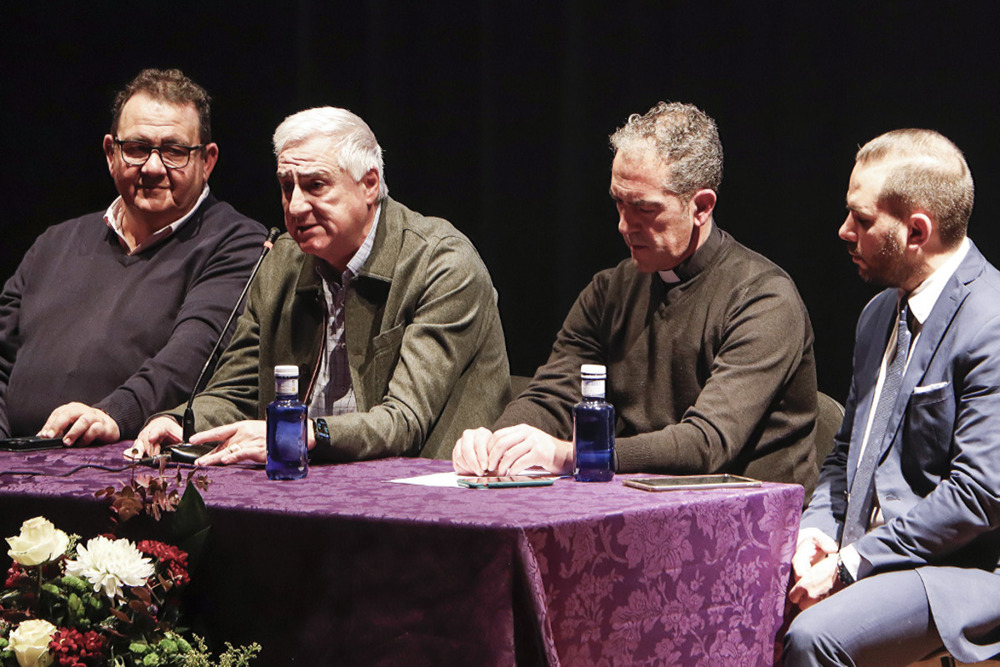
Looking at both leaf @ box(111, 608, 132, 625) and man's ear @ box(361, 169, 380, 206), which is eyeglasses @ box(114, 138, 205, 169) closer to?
man's ear @ box(361, 169, 380, 206)

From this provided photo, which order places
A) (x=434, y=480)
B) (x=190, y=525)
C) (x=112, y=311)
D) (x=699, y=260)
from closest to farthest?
1. (x=190, y=525)
2. (x=434, y=480)
3. (x=699, y=260)
4. (x=112, y=311)

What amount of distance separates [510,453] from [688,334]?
2.19 ft

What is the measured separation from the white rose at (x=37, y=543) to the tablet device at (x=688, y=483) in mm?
935

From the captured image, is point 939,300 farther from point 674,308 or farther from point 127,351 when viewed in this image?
point 127,351

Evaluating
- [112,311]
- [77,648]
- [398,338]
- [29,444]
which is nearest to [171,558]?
[77,648]

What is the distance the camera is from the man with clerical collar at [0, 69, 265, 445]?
3.32 m

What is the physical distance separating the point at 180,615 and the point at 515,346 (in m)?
1.93

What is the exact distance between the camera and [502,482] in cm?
209

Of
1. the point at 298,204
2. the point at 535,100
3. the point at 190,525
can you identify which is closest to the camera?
the point at 190,525

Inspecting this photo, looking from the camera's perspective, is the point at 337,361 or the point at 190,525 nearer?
the point at 190,525

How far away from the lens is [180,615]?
1.97 metres

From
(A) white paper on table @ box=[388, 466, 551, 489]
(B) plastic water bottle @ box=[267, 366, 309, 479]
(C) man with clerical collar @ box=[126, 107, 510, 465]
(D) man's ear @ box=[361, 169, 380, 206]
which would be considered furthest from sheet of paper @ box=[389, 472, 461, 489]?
(D) man's ear @ box=[361, 169, 380, 206]

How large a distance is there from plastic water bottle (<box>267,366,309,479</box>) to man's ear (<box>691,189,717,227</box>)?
1.03 meters

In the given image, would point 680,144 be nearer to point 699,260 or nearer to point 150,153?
point 699,260
